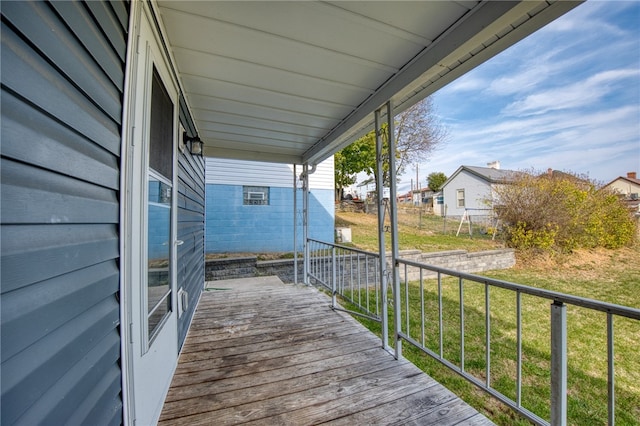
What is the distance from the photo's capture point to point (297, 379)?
6.30ft

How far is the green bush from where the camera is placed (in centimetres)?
601

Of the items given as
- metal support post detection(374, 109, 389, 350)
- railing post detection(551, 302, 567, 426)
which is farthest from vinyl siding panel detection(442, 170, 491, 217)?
railing post detection(551, 302, 567, 426)

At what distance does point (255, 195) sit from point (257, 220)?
719mm

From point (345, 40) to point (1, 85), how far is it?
1575 mm

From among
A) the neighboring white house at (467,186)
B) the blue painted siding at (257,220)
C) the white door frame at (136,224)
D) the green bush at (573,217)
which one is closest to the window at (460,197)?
the neighboring white house at (467,186)

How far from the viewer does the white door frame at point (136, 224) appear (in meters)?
1.05

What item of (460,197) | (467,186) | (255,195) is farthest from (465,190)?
(255,195)

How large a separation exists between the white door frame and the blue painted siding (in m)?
5.61

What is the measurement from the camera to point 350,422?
5.00 ft

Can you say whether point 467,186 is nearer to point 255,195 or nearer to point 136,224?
point 255,195

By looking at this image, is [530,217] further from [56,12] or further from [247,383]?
[56,12]

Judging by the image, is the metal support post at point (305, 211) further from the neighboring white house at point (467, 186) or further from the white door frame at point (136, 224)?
the neighboring white house at point (467, 186)

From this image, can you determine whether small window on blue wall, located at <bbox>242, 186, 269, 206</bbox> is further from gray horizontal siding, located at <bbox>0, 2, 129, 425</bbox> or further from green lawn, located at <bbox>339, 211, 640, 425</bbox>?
gray horizontal siding, located at <bbox>0, 2, 129, 425</bbox>

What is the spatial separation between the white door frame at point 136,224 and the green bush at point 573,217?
25.9 ft
